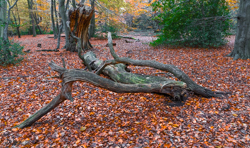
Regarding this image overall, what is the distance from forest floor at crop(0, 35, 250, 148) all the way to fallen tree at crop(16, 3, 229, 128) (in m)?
0.28

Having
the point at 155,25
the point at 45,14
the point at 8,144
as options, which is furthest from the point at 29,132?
the point at 155,25

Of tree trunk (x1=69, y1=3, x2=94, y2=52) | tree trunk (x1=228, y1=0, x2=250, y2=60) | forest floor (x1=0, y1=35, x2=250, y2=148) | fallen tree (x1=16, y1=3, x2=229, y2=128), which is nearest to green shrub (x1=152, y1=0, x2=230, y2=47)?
tree trunk (x1=228, y1=0, x2=250, y2=60)

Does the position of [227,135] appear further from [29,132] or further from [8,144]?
[8,144]

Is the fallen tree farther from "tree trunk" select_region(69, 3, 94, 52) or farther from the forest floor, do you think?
"tree trunk" select_region(69, 3, 94, 52)

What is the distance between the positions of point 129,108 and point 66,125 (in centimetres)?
153

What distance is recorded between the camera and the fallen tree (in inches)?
107

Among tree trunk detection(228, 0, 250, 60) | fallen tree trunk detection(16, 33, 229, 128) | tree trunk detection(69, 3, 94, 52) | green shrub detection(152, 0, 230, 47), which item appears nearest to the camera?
fallen tree trunk detection(16, 33, 229, 128)

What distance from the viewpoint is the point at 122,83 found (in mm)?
4336

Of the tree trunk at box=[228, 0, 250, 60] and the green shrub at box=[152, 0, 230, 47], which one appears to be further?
the green shrub at box=[152, 0, 230, 47]

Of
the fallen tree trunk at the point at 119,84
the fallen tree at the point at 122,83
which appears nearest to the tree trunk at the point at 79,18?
the fallen tree at the point at 122,83

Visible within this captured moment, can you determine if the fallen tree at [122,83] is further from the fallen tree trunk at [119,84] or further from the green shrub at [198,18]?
the green shrub at [198,18]

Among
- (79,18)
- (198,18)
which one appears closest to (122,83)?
(79,18)

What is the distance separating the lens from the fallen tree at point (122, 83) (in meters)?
2.72

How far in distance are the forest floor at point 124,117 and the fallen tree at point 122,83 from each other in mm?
276
